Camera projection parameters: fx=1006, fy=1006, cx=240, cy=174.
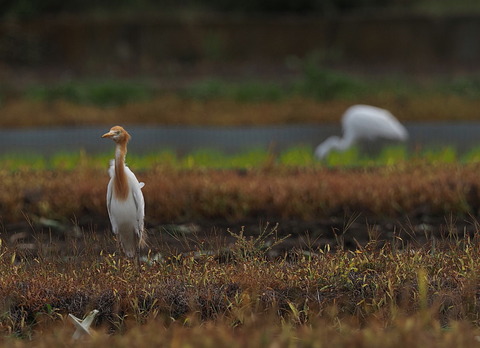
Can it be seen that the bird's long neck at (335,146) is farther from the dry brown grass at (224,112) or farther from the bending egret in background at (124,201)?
the bending egret in background at (124,201)

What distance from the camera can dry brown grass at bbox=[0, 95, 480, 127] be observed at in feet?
49.8

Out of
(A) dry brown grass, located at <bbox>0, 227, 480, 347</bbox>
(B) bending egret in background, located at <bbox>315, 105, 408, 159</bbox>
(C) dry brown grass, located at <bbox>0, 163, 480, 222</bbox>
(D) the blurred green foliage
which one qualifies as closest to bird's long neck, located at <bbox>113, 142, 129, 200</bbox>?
(A) dry brown grass, located at <bbox>0, 227, 480, 347</bbox>

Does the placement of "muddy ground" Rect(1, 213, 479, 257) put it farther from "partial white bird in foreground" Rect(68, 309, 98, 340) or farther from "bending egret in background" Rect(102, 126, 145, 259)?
"partial white bird in foreground" Rect(68, 309, 98, 340)

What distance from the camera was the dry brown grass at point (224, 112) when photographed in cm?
1516

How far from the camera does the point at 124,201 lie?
222 inches

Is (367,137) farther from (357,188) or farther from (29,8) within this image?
(29,8)

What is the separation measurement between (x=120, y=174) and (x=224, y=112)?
10.0 meters

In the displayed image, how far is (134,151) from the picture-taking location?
1284cm

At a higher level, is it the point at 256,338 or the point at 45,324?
the point at 256,338

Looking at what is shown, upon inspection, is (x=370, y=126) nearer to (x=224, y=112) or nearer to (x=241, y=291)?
(x=224, y=112)

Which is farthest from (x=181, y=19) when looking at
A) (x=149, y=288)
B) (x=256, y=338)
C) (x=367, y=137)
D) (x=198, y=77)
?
(x=256, y=338)

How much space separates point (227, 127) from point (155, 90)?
292 centimetres

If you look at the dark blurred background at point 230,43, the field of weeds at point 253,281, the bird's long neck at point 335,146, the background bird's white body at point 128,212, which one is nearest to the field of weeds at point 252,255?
the field of weeds at point 253,281

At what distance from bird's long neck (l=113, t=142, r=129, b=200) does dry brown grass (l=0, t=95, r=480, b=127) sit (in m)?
9.42
